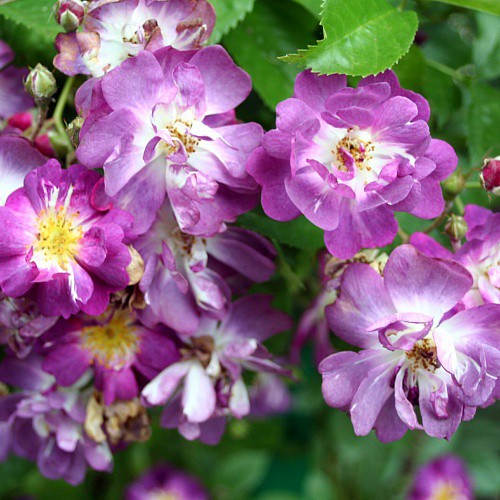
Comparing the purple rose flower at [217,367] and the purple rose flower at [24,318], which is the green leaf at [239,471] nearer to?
the purple rose flower at [217,367]

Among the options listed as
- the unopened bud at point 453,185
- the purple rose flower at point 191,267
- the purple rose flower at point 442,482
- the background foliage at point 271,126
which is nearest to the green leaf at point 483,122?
the background foliage at point 271,126

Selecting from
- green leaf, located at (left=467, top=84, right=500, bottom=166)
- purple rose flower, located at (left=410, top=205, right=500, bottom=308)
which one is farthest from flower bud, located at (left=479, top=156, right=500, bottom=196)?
green leaf, located at (left=467, top=84, right=500, bottom=166)

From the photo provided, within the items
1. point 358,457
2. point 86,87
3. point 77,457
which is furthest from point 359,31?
point 358,457

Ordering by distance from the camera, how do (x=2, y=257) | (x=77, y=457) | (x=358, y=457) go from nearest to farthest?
(x=2, y=257), (x=77, y=457), (x=358, y=457)

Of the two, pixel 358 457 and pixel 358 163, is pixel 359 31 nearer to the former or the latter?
pixel 358 163

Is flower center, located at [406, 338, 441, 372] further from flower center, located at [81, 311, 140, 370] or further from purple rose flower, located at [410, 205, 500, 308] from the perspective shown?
flower center, located at [81, 311, 140, 370]

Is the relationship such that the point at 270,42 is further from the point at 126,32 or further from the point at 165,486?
the point at 165,486

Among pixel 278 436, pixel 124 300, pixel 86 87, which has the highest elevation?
pixel 86 87
